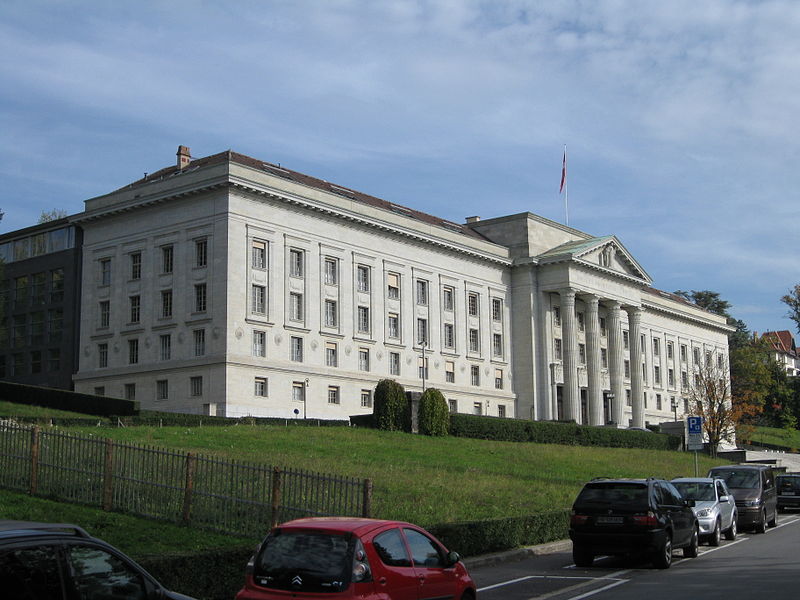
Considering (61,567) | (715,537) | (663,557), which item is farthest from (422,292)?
(61,567)

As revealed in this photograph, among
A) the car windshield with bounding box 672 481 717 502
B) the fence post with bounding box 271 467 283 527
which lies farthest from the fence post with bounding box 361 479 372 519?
the car windshield with bounding box 672 481 717 502

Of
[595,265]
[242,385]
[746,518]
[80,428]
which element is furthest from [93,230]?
[746,518]

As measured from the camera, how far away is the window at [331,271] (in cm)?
6700

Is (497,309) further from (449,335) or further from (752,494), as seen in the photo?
(752,494)

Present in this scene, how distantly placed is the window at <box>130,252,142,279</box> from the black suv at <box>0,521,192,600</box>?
58585 mm

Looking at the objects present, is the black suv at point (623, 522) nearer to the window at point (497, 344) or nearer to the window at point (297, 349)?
the window at point (297, 349)

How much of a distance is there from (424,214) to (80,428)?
5237cm

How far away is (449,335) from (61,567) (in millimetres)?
70573

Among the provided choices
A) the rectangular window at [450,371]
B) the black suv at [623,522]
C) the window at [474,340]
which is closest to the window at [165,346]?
the rectangular window at [450,371]

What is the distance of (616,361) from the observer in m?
91.1

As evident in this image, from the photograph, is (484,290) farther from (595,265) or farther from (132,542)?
(132,542)

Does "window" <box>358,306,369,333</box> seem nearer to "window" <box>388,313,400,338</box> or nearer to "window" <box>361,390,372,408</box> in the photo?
"window" <box>388,313,400,338</box>

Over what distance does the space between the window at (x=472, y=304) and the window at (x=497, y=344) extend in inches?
118

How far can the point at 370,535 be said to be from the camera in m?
11.2
